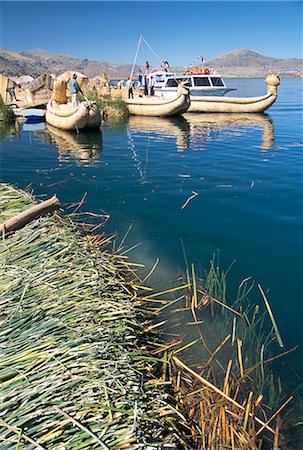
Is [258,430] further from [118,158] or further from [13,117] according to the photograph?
[13,117]

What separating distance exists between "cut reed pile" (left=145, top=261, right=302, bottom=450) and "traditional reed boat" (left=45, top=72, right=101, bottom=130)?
13713 mm

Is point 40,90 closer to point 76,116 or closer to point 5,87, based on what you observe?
point 5,87

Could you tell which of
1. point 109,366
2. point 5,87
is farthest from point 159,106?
point 109,366

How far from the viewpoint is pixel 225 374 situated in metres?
3.44

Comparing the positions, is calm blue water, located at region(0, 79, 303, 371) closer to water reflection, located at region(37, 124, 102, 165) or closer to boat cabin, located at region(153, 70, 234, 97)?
water reflection, located at region(37, 124, 102, 165)

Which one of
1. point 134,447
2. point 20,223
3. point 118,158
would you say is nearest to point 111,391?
point 134,447

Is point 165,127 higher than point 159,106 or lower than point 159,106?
lower

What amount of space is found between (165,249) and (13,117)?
21.1 m

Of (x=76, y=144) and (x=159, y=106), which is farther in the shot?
(x=159, y=106)

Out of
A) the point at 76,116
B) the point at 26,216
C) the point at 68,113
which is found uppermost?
the point at 68,113

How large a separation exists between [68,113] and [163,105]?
8.37 metres

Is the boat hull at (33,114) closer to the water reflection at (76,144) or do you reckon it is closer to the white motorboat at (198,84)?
the water reflection at (76,144)

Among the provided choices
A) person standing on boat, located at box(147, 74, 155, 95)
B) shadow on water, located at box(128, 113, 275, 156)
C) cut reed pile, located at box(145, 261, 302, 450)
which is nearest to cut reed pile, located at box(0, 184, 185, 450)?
cut reed pile, located at box(145, 261, 302, 450)

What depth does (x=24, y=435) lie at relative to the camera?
202 centimetres
